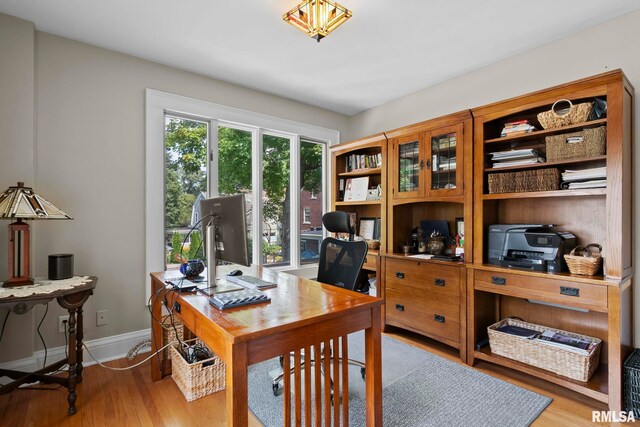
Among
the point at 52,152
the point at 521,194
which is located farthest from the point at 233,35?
the point at 521,194

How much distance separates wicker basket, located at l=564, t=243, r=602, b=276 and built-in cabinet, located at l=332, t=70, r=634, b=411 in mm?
57

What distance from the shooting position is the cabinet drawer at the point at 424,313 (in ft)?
8.54

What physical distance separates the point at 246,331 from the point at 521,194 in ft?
7.06

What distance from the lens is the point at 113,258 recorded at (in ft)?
8.53

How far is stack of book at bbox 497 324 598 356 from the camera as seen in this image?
204 centimetres

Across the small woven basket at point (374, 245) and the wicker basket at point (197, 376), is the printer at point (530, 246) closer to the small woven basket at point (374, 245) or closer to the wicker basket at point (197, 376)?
the small woven basket at point (374, 245)

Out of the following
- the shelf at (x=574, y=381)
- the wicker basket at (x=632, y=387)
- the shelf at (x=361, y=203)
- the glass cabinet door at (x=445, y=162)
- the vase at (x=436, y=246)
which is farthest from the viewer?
the shelf at (x=361, y=203)

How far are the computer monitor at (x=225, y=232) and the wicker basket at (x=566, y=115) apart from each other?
215 centimetres

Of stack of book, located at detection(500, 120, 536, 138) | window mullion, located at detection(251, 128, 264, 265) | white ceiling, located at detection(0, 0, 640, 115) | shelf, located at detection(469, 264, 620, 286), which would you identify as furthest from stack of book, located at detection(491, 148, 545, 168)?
window mullion, located at detection(251, 128, 264, 265)

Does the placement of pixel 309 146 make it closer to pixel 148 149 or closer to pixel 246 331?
pixel 148 149

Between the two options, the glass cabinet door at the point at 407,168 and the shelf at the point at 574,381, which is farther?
the glass cabinet door at the point at 407,168

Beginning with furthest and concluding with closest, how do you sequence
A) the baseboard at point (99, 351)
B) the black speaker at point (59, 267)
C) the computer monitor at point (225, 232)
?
the baseboard at point (99, 351)
the black speaker at point (59, 267)
the computer monitor at point (225, 232)

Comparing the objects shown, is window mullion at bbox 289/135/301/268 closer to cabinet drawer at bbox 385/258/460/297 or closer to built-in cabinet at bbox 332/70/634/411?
built-in cabinet at bbox 332/70/634/411

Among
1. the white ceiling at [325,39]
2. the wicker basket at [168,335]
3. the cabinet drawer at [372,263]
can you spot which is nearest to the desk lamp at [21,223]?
the wicker basket at [168,335]
